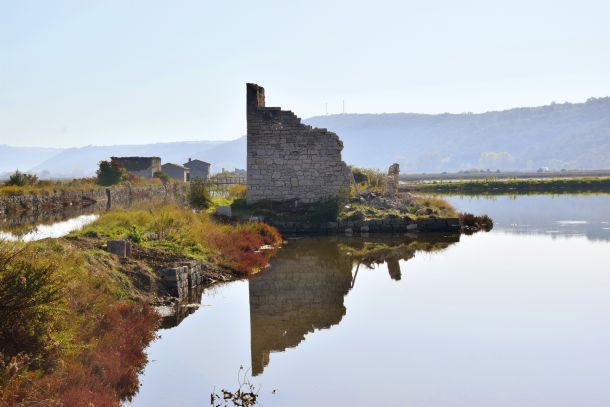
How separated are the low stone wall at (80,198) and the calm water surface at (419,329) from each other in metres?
19.4

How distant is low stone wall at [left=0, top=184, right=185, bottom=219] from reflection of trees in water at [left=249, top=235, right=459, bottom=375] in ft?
51.1

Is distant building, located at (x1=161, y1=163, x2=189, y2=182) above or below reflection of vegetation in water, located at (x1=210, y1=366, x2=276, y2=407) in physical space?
above

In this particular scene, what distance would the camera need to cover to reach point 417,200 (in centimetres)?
3319

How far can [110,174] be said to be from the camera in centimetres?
5075

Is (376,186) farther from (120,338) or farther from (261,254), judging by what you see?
(120,338)

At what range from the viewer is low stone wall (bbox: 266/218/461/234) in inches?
1109

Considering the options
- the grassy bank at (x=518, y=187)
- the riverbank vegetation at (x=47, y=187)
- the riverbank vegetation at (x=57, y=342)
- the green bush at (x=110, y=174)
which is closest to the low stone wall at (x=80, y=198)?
the riverbank vegetation at (x=47, y=187)

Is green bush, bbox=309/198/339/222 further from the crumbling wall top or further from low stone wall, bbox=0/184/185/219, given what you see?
low stone wall, bbox=0/184/185/219

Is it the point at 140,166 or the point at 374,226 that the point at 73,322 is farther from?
the point at 140,166

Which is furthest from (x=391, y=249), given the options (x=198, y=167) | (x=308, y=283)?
(x=198, y=167)

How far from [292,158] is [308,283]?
13626mm

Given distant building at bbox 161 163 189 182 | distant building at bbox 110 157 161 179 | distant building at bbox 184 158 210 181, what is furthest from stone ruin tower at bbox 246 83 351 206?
distant building at bbox 184 158 210 181

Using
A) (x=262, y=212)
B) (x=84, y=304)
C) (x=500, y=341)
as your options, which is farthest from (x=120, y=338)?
(x=262, y=212)

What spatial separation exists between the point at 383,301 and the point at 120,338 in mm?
5986
